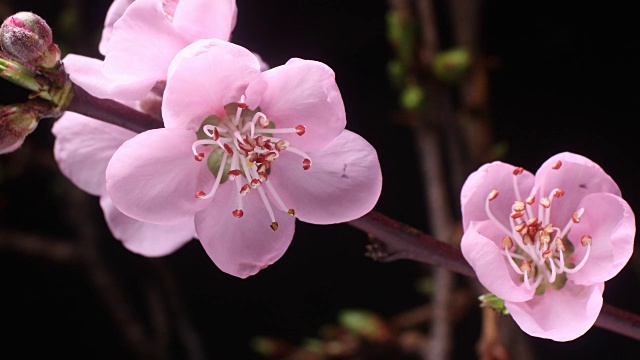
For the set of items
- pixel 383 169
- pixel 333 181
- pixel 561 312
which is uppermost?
pixel 333 181

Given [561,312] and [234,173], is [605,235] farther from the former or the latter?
[234,173]

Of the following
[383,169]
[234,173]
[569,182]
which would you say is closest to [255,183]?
[234,173]

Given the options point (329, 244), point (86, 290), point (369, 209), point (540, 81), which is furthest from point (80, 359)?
point (369, 209)

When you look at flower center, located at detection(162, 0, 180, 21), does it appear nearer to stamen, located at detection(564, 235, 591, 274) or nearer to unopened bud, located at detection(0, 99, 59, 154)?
unopened bud, located at detection(0, 99, 59, 154)

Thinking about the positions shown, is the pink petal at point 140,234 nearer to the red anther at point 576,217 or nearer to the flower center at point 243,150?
the flower center at point 243,150

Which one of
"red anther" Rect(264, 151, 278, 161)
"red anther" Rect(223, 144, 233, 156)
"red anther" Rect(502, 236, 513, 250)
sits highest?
"red anther" Rect(223, 144, 233, 156)

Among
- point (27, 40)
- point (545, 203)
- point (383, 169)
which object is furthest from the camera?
point (383, 169)

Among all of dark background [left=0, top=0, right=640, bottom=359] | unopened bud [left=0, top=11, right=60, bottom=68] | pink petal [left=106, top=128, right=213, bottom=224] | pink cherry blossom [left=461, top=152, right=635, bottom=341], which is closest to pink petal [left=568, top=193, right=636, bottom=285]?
pink cherry blossom [left=461, top=152, right=635, bottom=341]

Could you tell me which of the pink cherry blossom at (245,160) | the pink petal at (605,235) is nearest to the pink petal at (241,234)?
the pink cherry blossom at (245,160)
